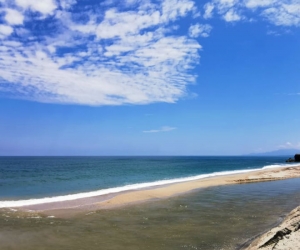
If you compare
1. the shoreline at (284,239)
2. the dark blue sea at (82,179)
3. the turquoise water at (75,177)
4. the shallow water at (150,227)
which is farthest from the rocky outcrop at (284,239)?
the turquoise water at (75,177)

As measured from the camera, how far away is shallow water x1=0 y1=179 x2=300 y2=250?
10430mm

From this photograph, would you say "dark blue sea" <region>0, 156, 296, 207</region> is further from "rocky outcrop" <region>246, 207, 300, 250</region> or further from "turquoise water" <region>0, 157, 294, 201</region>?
"rocky outcrop" <region>246, 207, 300, 250</region>

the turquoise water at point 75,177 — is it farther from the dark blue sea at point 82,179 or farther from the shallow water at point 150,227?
the shallow water at point 150,227

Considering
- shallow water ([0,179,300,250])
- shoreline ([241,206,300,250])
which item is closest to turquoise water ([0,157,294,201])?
shallow water ([0,179,300,250])

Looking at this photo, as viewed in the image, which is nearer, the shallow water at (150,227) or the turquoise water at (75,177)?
the shallow water at (150,227)

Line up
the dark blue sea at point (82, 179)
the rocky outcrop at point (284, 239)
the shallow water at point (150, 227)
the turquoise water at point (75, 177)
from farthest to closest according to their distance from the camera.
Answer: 1. the turquoise water at point (75, 177)
2. the dark blue sea at point (82, 179)
3. the shallow water at point (150, 227)
4. the rocky outcrop at point (284, 239)

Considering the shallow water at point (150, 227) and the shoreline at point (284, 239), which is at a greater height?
the shoreline at point (284, 239)

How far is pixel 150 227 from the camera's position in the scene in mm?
12664

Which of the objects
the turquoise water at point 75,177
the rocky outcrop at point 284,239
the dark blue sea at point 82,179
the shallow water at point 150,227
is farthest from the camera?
the turquoise water at point 75,177

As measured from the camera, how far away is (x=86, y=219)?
14.5 metres

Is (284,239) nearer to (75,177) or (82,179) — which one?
(82,179)

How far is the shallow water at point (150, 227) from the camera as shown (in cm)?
1043

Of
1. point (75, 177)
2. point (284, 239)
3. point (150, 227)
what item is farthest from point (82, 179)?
point (284, 239)

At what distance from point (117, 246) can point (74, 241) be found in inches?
74.6
